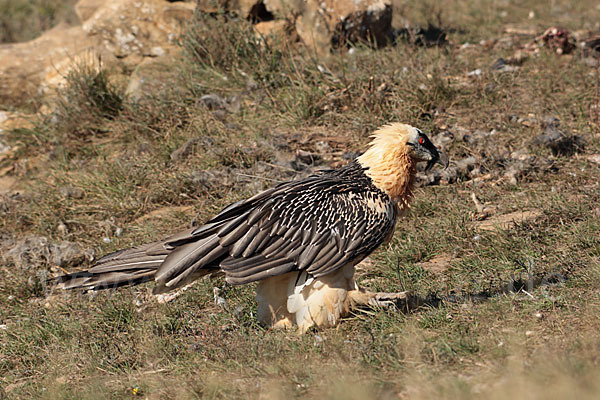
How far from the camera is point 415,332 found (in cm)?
429

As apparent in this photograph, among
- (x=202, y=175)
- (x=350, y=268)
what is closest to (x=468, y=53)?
(x=202, y=175)

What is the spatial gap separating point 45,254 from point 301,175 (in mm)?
2561

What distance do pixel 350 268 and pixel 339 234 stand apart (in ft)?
0.94

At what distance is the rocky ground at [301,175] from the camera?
165 inches

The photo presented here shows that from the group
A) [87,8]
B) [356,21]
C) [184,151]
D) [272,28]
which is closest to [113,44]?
[87,8]

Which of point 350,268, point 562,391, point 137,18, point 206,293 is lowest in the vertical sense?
point 206,293

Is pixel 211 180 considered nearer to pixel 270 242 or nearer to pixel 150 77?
pixel 150 77

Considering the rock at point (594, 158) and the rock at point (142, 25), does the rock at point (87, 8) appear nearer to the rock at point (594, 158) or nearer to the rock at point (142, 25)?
the rock at point (142, 25)

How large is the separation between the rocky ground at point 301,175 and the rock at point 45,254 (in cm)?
2

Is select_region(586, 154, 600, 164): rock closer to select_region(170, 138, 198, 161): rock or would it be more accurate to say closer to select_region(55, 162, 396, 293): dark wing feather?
select_region(55, 162, 396, 293): dark wing feather

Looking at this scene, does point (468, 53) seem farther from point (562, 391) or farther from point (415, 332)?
point (562, 391)

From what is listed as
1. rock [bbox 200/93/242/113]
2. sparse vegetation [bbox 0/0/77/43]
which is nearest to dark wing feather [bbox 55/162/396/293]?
rock [bbox 200/93/242/113]

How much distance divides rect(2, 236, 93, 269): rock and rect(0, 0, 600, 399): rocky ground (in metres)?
0.02

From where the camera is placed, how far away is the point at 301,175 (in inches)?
282
